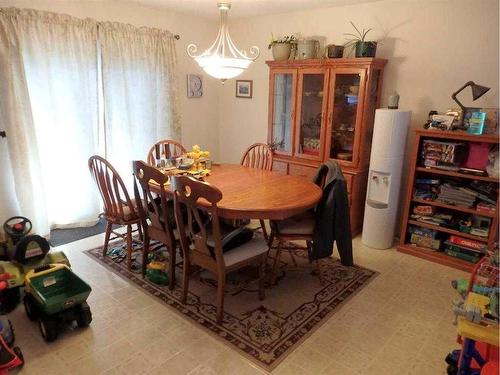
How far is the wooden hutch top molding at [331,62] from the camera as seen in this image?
3.19 m

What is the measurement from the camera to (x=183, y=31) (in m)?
4.22

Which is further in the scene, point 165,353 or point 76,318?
point 76,318

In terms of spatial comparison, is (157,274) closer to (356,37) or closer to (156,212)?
(156,212)

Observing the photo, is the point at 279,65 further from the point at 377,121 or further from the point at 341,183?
the point at 341,183

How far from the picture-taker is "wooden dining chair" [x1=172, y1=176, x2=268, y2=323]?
6.72 ft

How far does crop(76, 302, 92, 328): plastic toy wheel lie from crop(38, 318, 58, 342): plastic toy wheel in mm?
131

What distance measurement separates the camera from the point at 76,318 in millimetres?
2127

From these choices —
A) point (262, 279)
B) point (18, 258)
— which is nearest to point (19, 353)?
point (18, 258)

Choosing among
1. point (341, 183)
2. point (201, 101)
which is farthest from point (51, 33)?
point (341, 183)

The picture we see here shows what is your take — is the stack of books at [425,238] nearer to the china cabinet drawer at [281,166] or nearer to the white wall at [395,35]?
the white wall at [395,35]

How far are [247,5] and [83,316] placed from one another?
3187mm

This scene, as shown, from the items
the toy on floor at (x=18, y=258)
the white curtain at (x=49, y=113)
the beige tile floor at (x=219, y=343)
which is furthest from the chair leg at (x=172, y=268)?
the white curtain at (x=49, y=113)

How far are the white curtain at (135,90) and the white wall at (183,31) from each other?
0.42ft

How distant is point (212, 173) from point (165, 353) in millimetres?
1524
